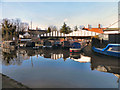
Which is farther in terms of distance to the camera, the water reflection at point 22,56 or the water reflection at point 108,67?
the water reflection at point 22,56

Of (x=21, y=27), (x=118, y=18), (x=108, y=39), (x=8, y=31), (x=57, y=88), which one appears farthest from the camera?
(x=21, y=27)

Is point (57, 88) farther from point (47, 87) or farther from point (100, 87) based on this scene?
point (100, 87)

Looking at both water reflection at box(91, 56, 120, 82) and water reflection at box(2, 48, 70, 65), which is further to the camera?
water reflection at box(2, 48, 70, 65)

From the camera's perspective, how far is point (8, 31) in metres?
50.7

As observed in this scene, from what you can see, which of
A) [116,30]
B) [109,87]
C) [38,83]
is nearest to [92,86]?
[109,87]

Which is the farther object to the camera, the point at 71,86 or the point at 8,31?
the point at 8,31

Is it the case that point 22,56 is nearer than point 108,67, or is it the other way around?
point 108,67

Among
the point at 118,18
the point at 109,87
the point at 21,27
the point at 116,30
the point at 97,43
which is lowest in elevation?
the point at 109,87

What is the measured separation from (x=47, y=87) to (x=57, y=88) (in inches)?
23.4

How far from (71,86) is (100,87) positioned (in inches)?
65.3

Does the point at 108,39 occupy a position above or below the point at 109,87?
above

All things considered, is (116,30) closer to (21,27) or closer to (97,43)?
(97,43)

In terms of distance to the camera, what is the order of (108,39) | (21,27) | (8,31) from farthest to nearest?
(21,27)
(8,31)
(108,39)

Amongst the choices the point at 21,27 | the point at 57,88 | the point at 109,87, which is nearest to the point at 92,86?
the point at 109,87
